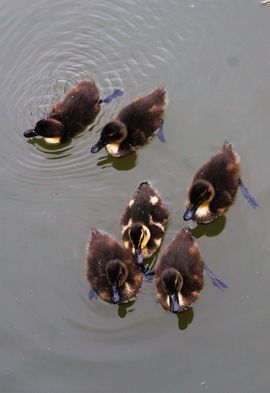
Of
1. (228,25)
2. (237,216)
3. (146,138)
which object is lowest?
(237,216)

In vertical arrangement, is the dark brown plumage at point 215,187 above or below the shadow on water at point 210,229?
above

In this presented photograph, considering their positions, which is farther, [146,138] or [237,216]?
[146,138]

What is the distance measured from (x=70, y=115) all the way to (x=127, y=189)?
69 centimetres

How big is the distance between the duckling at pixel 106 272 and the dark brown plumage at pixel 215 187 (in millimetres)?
469

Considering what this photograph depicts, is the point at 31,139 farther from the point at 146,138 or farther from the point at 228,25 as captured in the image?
the point at 228,25

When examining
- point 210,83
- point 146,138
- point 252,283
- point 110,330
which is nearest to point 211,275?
point 252,283

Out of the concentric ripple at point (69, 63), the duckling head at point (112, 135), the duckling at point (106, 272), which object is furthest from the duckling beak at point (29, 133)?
the duckling at point (106, 272)

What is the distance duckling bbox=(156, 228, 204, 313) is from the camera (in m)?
3.86

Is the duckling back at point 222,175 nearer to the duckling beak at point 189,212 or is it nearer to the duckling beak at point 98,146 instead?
the duckling beak at point 189,212

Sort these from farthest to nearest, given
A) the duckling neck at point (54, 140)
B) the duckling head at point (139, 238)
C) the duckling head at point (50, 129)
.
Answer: the duckling neck at point (54, 140) → the duckling head at point (50, 129) → the duckling head at point (139, 238)

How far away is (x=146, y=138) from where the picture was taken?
15.2 ft

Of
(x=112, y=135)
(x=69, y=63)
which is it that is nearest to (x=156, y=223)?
(x=112, y=135)

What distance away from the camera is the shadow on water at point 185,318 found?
12.9 ft

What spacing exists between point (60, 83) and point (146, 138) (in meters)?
0.91
